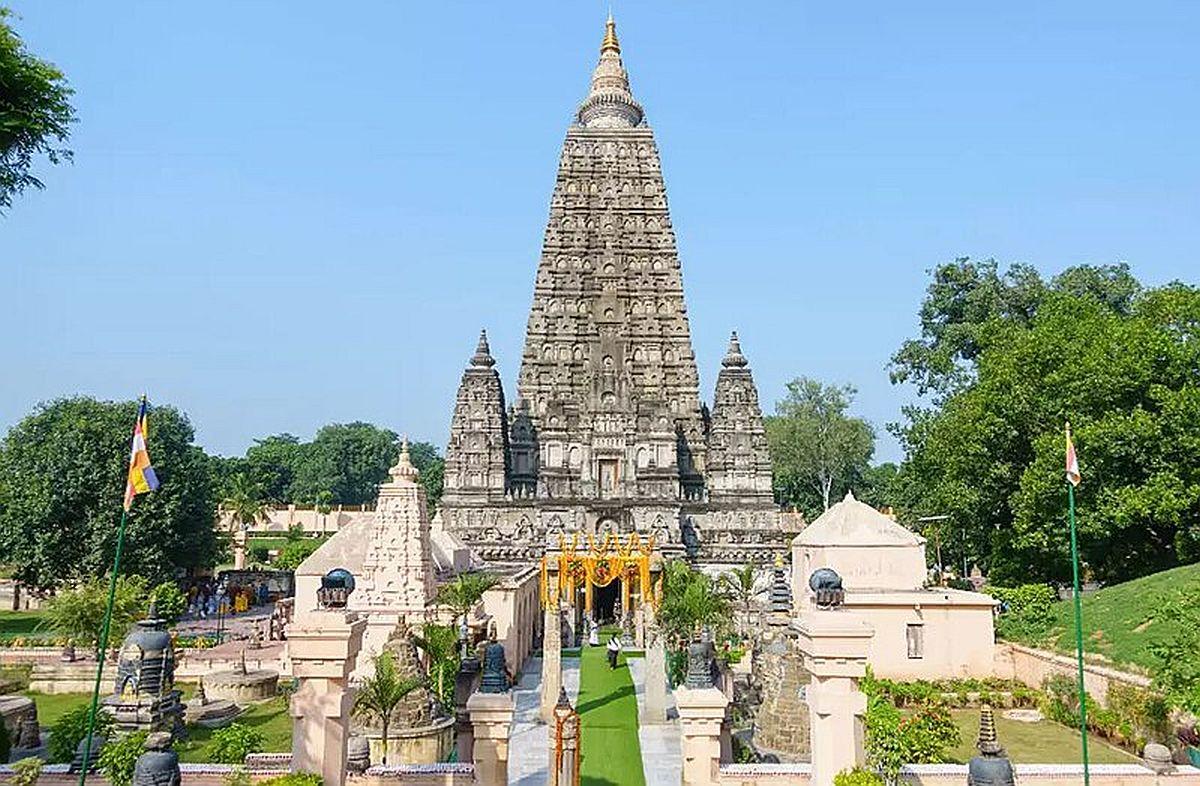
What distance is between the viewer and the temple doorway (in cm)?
4394

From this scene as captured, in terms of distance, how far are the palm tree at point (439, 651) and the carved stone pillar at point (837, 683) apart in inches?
429

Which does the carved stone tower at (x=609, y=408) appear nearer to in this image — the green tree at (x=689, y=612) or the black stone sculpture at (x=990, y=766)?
the green tree at (x=689, y=612)

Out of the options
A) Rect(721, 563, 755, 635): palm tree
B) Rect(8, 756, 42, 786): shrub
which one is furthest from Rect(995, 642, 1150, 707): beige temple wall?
Rect(8, 756, 42, 786): shrub

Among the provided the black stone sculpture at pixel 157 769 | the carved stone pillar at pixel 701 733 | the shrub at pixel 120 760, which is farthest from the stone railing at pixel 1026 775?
the shrub at pixel 120 760

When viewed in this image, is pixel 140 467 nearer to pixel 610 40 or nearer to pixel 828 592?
pixel 828 592

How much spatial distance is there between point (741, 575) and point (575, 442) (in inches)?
597

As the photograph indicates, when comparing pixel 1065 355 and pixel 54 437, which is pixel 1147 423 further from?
pixel 54 437

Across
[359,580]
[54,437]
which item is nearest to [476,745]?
[359,580]

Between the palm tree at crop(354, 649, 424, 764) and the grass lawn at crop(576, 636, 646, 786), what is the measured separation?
3627mm

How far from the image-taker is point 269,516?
88500mm

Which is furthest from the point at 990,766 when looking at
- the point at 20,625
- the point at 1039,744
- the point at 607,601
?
the point at 20,625

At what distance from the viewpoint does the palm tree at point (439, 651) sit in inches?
794

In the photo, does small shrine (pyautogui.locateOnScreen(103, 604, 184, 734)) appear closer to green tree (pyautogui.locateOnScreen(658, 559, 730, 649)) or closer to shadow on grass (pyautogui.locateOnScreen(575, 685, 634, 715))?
shadow on grass (pyautogui.locateOnScreen(575, 685, 634, 715))

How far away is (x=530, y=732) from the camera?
19.9 meters
